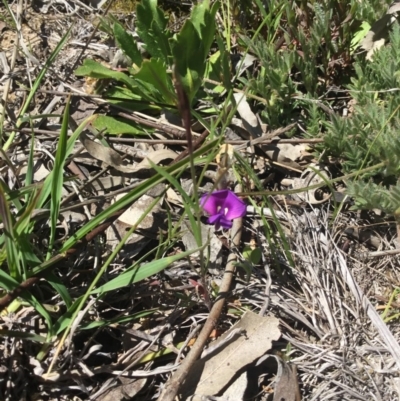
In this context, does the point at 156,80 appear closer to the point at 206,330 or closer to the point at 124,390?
the point at 206,330

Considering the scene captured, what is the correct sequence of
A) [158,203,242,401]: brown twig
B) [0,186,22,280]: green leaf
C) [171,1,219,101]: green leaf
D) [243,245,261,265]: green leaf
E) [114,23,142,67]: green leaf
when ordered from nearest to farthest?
[0,186,22,280]: green leaf, [158,203,242,401]: brown twig, [243,245,261,265]: green leaf, [171,1,219,101]: green leaf, [114,23,142,67]: green leaf

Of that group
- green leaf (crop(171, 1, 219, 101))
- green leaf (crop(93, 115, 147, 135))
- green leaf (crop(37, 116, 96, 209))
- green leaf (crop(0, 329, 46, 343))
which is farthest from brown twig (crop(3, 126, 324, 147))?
green leaf (crop(0, 329, 46, 343))

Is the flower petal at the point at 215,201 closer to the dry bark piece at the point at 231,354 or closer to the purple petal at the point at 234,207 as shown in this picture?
the purple petal at the point at 234,207

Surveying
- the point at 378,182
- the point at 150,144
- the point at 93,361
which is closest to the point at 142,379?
the point at 93,361

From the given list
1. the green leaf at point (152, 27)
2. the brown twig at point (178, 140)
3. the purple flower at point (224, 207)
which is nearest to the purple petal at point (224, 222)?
the purple flower at point (224, 207)

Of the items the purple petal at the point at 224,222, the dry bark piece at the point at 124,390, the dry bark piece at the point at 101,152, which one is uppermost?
the dry bark piece at the point at 101,152

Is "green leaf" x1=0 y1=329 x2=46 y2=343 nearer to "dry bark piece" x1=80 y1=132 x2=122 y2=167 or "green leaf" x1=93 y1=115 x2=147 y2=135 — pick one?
"dry bark piece" x1=80 y1=132 x2=122 y2=167

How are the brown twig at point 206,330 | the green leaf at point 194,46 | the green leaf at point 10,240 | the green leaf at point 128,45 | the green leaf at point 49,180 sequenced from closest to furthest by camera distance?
the green leaf at point 10,240, the brown twig at point 206,330, the green leaf at point 49,180, the green leaf at point 194,46, the green leaf at point 128,45

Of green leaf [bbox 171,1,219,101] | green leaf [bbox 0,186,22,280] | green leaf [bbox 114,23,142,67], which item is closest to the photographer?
green leaf [bbox 0,186,22,280]
